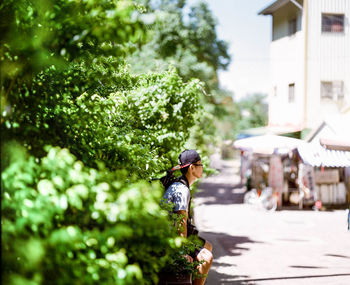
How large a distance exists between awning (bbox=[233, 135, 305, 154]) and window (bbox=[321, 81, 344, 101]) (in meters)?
7.11

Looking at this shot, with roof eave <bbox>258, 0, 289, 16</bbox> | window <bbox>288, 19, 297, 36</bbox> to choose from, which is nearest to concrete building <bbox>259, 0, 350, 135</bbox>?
window <bbox>288, 19, 297, 36</bbox>

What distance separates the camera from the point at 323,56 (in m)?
20.0

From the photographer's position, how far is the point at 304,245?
10.4m

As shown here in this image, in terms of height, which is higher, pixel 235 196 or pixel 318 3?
pixel 318 3

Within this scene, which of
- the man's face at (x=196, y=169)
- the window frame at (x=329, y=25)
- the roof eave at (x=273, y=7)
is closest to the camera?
the man's face at (x=196, y=169)

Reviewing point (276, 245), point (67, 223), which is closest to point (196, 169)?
point (67, 223)

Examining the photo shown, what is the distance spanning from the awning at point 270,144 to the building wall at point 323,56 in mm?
6453

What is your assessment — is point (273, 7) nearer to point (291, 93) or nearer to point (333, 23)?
point (333, 23)

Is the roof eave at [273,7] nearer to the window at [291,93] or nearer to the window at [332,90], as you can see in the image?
the window at [291,93]

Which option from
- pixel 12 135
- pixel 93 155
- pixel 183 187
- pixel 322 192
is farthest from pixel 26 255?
pixel 322 192

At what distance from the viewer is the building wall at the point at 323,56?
19875 mm

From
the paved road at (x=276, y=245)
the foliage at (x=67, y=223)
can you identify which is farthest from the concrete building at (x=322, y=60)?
the foliage at (x=67, y=223)

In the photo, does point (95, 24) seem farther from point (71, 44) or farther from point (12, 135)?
point (12, 135)

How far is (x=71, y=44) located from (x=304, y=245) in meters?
9.44
